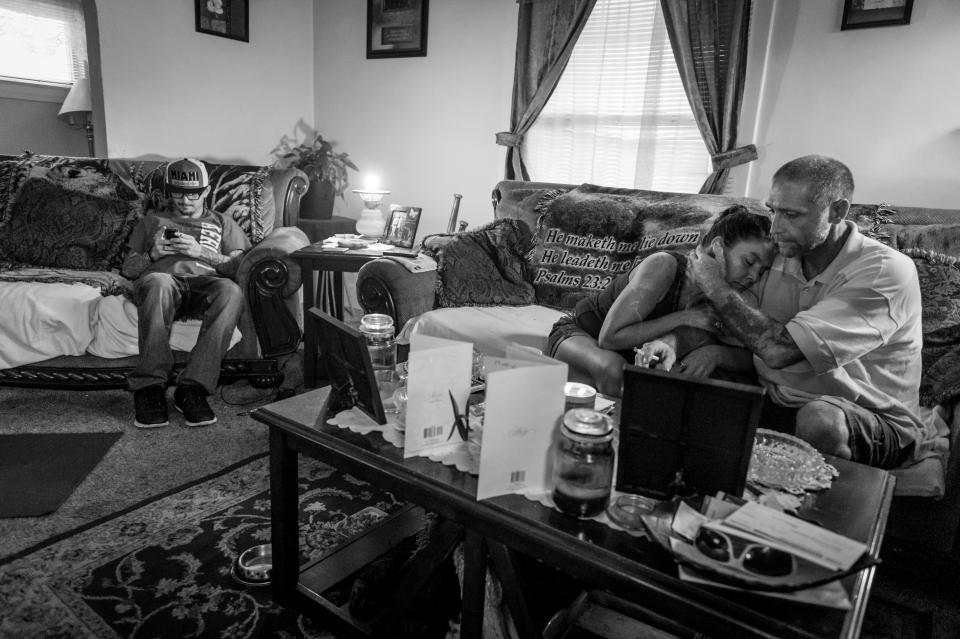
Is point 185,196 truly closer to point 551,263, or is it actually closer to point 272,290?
point 272,290

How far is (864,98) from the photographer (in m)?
2.57

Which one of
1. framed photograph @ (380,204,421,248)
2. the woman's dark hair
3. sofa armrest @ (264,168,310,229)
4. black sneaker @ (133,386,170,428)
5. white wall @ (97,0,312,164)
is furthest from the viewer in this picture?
white wall @ (97,0,312,164)

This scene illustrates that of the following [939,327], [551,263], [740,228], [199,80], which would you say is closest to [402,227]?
[551,263]

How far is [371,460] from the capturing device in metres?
1.11

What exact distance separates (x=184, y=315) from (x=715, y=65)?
8.26ft

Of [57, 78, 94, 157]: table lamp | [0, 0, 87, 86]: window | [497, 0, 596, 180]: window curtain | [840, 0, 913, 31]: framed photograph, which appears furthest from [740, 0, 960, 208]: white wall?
[0, 0, 87, 86]: window

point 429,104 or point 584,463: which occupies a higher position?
point 429,104

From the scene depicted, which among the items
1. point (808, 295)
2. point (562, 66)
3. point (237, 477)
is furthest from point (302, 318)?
point (808, 295)

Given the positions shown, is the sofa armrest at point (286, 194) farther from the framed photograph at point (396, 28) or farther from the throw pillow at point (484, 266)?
the framed photograph at point (396, 28)

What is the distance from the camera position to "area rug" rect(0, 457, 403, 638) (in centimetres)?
132

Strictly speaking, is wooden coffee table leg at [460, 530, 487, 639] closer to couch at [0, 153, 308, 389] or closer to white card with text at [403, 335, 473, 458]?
white card with text at [403, 335, 473, 458]

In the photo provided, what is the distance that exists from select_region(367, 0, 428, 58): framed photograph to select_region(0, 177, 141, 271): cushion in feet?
6.11

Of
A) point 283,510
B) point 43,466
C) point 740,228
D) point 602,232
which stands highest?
point 740,228

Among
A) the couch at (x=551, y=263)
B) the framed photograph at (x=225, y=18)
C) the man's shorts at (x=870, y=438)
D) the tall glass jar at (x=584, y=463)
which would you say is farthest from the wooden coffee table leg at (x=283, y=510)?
the framed photograph at (x=225, y=18)
